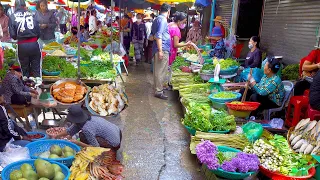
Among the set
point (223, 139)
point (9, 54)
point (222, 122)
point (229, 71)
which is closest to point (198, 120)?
point (222, 122)

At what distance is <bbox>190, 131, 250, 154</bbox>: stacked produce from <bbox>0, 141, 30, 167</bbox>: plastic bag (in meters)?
2.16

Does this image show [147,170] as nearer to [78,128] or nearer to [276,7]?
[78,128]

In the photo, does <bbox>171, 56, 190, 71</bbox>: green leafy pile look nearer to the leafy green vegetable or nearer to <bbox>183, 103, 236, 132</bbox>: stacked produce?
the leafy green vegetable

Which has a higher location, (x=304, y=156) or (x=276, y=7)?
(x=276, y=7)

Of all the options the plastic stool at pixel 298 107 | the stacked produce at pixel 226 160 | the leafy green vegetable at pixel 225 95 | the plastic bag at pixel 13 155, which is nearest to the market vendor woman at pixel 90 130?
the plastic bag at pixel 13 155

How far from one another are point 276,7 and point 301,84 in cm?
378

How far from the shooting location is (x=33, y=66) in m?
6.57

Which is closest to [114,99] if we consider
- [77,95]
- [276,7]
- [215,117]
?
[77,95]

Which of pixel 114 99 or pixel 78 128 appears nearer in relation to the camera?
pixel 78 128

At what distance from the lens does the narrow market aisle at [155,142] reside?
4391mm

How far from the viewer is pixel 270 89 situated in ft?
17.6

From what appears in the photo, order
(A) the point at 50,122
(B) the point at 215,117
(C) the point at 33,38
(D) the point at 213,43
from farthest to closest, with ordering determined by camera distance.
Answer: (D) the point at 213,43, (C) the point at 33,38, (A) the point at 50,122, (B) the point at 215,117

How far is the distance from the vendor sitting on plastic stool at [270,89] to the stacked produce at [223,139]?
1.39 m

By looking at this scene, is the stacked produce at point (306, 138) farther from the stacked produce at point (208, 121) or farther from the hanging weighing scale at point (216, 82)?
the hanging weighing scale at point (216, 82)
